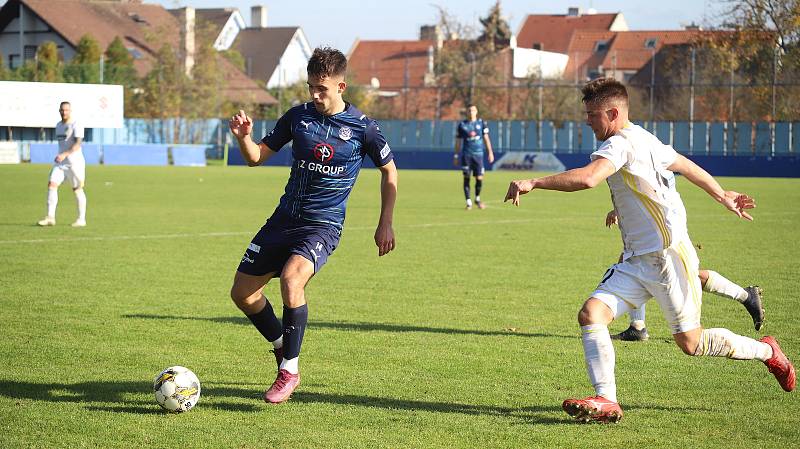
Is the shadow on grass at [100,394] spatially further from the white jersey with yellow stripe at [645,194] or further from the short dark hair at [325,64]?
the white jersey with yellow stripe at [645,194]

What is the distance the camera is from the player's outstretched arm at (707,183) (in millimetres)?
6176

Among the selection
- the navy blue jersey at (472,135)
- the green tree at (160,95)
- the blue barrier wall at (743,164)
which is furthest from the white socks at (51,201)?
the green tree at (160,95)

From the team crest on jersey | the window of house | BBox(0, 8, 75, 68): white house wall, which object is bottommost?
the team crest on jersey

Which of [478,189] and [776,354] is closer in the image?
[776,354]

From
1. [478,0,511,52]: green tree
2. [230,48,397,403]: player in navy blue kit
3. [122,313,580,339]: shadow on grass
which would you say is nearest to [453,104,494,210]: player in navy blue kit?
[122,313,580,339]: shadow on grass

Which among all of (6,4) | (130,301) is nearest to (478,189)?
(130,301)

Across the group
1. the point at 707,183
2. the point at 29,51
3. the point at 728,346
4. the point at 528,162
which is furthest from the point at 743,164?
the point at 29,51

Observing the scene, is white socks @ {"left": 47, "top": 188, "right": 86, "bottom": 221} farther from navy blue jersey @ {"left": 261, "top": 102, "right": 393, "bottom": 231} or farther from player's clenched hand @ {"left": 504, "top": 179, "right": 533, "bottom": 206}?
player's clenched hand @ {"left": 504, "top": 179, "right": 533, "bottom": 206}

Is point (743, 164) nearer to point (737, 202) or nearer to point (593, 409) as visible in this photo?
point (737, 202)

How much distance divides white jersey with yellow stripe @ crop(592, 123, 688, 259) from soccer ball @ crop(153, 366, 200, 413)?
2678 millimetres

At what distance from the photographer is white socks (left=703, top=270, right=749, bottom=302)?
7.70 meters

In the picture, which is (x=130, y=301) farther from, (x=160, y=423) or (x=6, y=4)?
(x=6, y=4)

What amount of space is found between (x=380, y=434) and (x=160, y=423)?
124cm

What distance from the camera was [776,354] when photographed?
6.42m
